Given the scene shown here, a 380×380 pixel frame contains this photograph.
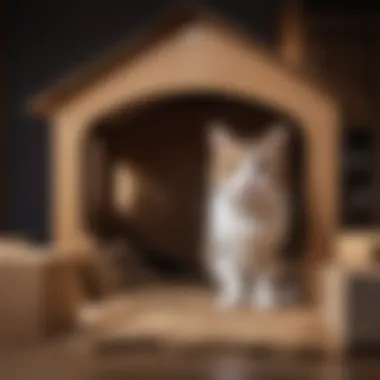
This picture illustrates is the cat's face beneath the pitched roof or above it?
beneath

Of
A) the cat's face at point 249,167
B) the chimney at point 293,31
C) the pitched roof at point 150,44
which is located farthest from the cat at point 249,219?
the chimney at point 293,31

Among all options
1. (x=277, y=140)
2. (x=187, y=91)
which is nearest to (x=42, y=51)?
(x=187, y=91)

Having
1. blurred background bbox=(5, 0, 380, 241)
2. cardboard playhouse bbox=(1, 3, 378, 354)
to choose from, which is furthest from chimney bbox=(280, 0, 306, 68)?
cardboard playhouse bbox=(1, 3, 378, 354)

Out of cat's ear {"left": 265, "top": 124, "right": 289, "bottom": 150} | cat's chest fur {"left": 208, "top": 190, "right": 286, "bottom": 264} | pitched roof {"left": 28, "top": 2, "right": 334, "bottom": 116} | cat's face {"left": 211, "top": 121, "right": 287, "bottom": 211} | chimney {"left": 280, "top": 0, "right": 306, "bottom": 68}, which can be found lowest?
cat's chest fur {"left": 208, "top": 190, "right": 286, "bottom": 264}

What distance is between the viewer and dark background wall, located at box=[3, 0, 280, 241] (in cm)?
158

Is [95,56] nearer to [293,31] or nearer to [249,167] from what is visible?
[293,31]

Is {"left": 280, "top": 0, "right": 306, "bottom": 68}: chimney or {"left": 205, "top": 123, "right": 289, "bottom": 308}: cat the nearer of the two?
{"left": 205, "top": 123, "right": 289, "bottom": 308}: cat

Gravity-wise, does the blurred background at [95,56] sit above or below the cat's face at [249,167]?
above

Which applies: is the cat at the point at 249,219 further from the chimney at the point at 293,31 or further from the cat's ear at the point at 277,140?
the chimney at the point at 293,31

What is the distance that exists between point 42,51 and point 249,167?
786 millimetres

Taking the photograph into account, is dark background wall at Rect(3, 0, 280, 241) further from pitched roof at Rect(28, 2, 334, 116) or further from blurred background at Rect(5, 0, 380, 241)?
pitched roof at Rect(28, 2, 334, 116)

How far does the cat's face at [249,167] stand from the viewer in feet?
3.05

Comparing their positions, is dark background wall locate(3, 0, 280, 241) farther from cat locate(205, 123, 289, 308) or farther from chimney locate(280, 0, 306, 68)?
cat locate(205, 123, 289, 308)

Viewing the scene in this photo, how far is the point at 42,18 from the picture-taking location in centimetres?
160
